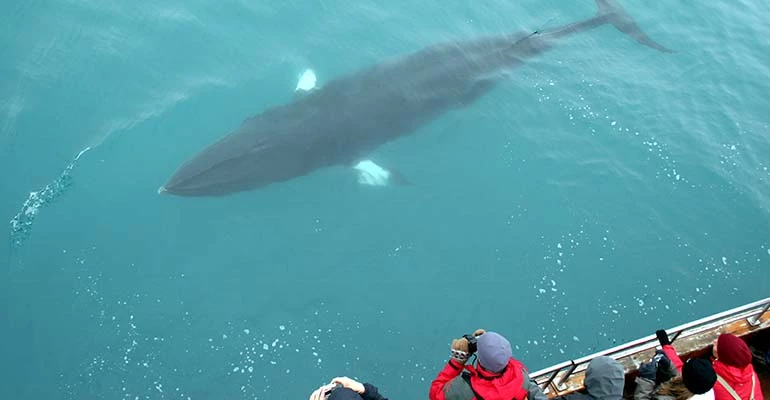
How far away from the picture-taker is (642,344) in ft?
25.6

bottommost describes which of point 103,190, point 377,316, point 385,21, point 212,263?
point 377,316

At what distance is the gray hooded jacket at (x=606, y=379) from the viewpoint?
6416mm

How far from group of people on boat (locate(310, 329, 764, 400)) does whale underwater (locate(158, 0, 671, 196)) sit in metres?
6.18

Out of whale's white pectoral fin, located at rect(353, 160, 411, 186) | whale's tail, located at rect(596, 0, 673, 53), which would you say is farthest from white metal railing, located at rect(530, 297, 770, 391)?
whale's tail, located at rect(596, 0, 673, 53)

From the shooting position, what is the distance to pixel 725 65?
650 inches

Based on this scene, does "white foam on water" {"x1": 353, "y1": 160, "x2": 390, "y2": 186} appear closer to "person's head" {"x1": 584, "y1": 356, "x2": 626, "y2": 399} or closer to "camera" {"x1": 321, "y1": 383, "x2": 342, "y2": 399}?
"person's head" {"x1": 584, "y1": 356, "x2": 626, "y2": 399}

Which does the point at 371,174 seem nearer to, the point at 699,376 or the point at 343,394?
the point at 343,394

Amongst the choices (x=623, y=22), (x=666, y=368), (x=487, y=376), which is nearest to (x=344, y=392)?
(x=487, y=376)

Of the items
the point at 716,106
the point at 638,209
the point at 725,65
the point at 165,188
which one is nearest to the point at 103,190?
the point at 165,188

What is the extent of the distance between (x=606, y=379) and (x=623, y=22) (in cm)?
1243

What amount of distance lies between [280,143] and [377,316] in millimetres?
3802

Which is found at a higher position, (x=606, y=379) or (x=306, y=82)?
(x=306, y=82)

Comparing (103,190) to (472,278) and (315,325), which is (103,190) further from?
(472,278)

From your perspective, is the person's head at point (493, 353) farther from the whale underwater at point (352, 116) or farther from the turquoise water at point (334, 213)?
the whale underwater at point (352, 116)
